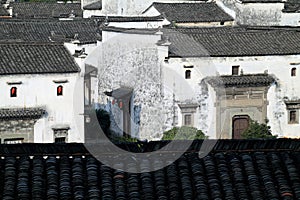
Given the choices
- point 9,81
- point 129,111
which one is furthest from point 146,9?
point 9,81

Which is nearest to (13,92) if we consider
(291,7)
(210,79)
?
(210,79)

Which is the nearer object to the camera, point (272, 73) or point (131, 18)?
point (272, 73)

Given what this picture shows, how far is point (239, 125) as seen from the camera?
2520 centimetres

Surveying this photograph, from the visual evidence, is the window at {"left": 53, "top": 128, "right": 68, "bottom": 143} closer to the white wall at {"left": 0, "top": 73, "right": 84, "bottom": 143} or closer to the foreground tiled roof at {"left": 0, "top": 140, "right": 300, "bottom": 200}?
the white wall at {"left": 0, "top": 73, "right": 84, "bottom": 143}

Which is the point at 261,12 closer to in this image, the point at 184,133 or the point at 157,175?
the point at 184,133

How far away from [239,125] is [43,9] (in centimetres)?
2384

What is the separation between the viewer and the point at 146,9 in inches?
1394

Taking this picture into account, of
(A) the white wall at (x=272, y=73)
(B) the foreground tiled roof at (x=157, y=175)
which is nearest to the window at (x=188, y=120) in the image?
(A) the white wall at (x=272, y=73)

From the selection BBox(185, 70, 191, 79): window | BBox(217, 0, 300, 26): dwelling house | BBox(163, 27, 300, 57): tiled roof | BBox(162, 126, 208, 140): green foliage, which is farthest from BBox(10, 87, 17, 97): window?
BBox(217, 0, 300, 26): dwelling house

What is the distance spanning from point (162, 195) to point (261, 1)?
85.5 ft

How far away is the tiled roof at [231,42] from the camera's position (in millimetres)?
24841

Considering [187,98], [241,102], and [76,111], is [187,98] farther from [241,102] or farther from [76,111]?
[76,111]

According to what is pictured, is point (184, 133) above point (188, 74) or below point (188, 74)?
below

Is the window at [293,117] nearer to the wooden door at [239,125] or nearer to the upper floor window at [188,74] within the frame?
the wooden door at [239,125]
